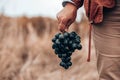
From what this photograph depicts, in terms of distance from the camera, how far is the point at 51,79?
639 centimetres

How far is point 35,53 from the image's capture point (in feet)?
23.1

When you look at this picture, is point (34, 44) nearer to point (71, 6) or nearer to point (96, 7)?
point (71, 6)

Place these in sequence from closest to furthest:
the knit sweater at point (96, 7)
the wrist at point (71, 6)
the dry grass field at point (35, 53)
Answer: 1. the knit sweater at point (96, 7)
2. the wrist at point (71, 6)
3. the dry grass field at point (35, 53)

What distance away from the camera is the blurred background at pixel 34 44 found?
6.48m

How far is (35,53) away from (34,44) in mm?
221

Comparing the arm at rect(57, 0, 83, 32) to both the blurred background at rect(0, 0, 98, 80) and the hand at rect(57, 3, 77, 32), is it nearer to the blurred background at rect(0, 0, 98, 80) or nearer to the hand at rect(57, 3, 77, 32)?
the hand at rect(57, 3, 77, 32)

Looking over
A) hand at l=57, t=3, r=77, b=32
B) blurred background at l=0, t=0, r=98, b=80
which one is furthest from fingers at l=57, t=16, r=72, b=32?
blurred background at l=0, t=0, r=98, b=80

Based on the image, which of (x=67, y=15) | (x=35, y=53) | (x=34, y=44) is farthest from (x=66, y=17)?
(x=34, y=44)

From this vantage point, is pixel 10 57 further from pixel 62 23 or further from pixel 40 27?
pixel 62 23

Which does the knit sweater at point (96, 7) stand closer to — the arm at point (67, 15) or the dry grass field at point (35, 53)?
the arm at point (67, 15)

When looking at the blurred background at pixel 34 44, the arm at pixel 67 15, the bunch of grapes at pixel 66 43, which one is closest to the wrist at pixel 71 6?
the arm at pixel 67 15

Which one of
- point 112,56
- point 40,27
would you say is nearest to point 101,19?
point 112,56

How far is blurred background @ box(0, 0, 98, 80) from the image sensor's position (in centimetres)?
648

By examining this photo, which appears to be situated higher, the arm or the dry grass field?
the arm
